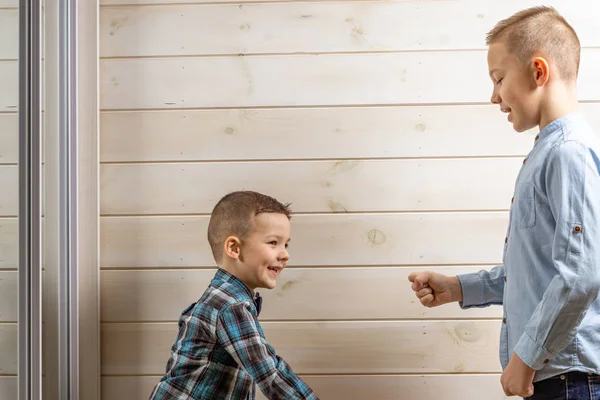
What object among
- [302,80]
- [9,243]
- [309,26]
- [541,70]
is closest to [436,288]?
[541,70]

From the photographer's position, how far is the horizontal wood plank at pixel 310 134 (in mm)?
1600

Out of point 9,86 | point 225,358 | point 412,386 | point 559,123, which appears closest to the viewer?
point 559,123

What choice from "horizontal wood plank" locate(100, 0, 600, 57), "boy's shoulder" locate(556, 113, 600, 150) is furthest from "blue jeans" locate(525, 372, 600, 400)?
"horizontal wood plank" locate(100, 0, 600, 57)

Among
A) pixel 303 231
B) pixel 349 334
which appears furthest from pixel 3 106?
pixel 349 334

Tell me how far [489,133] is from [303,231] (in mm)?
493

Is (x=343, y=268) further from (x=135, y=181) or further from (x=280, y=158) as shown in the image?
(x=135, y=181)

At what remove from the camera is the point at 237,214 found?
1410mm

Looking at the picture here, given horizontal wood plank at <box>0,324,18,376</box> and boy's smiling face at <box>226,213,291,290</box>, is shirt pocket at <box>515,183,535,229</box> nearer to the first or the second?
boy's smiling face at <box>226,213,291,290</box>

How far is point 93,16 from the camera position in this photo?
63.6 inches

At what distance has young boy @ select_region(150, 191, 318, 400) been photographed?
1.27 meters

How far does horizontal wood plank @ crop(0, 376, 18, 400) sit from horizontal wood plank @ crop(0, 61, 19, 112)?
470 mm

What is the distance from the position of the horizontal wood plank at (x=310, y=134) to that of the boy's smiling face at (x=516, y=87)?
16.7 inches

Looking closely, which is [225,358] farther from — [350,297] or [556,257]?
[556,257]

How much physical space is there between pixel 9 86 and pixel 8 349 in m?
0.46
